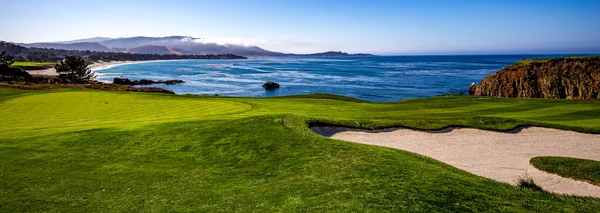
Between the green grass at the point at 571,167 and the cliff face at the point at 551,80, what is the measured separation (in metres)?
37.3

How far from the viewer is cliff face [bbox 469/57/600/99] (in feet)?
135

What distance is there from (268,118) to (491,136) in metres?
9.63

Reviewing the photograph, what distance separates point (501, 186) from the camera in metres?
8.73

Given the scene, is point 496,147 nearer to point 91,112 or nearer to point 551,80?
point 91,112

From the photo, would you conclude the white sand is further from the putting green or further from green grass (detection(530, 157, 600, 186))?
the putting green

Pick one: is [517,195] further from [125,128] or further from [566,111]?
[566,111]

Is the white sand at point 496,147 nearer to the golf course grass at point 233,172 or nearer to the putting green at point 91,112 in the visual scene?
the golf course grass at point 233,172

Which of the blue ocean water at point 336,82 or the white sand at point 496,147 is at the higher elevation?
the white sand at point 496,147

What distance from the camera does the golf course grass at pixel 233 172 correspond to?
23.9 feet

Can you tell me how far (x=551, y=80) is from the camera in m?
43.8

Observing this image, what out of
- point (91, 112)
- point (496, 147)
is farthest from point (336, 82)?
point (496, 147)

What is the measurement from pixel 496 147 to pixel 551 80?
38263 millimetres

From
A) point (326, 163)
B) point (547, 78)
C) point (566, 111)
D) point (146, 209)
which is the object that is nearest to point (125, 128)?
point (146, 209)

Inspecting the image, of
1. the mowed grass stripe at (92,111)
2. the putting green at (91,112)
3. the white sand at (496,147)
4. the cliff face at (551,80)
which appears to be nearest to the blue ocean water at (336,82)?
the cliff face at (551,80)
